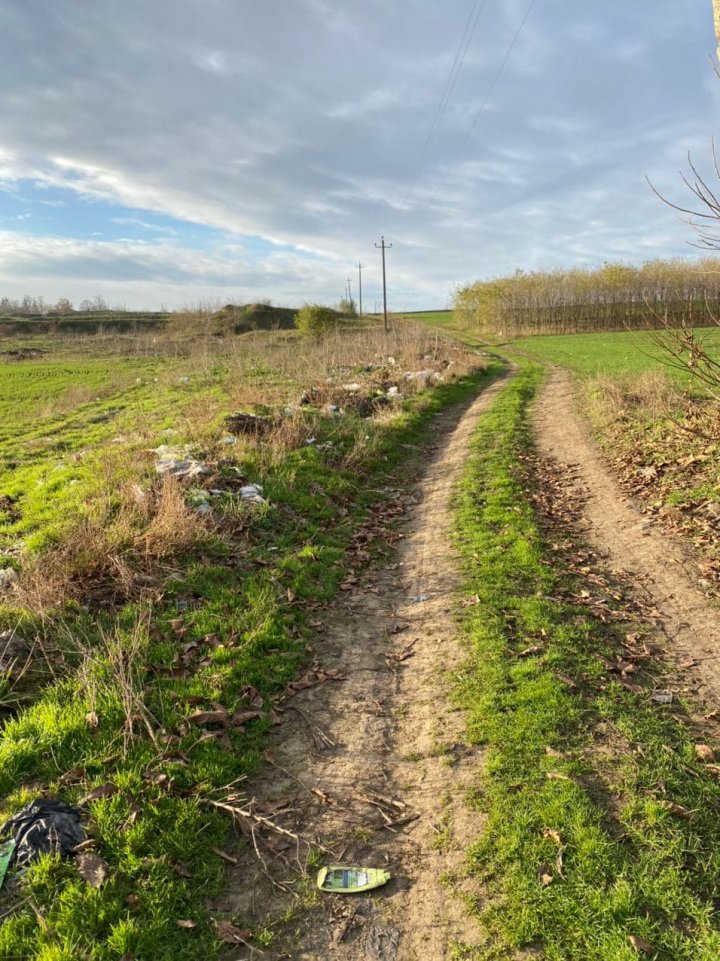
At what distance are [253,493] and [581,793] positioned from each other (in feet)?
20.3

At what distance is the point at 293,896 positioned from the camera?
10.2ft

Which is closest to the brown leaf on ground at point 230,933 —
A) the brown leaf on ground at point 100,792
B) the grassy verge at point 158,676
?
the grassy verge at point 158,676

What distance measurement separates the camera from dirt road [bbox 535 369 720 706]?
505cm

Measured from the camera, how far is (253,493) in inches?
337

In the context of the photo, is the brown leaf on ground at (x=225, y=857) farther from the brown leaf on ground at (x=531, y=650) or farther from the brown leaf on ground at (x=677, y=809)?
the brown leaf on ground at (x=531, y=650)

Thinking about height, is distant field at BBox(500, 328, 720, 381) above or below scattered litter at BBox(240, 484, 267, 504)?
above

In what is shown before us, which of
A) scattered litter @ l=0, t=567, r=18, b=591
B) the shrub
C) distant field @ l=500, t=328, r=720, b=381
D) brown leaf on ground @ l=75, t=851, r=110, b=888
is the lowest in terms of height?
brown leaf on ground @ l=75, t=851, r=110, b=888

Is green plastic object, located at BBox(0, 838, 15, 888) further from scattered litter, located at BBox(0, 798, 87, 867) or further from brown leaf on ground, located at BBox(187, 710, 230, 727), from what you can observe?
brown leaf on ground, located at BBox(187, 710, 230, 727)

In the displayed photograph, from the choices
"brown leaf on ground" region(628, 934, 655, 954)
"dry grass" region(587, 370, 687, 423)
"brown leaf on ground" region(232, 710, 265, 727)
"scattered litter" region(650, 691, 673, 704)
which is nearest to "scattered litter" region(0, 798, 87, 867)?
"brown leaf on ground" region(232, 710, 265, 727)

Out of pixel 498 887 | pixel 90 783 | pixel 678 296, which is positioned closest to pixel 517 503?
pixel 498 887

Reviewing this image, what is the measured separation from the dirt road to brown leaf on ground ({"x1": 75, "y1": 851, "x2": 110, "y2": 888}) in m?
4.57

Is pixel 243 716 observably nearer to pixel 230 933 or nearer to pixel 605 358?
pixel 230 933

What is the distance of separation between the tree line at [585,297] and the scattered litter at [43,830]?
57.9 metres

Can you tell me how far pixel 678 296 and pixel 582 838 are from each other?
69.8 m
